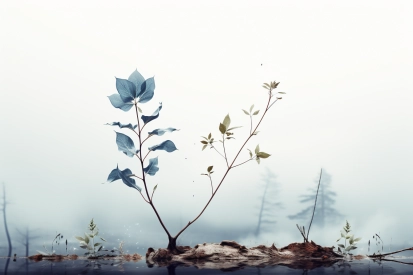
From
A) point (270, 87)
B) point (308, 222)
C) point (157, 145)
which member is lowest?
point (308, 222)

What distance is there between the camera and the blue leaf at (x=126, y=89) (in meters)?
1.39

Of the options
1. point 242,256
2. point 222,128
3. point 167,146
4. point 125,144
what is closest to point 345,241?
point 242,256

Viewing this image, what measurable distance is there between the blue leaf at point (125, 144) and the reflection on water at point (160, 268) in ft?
1.09

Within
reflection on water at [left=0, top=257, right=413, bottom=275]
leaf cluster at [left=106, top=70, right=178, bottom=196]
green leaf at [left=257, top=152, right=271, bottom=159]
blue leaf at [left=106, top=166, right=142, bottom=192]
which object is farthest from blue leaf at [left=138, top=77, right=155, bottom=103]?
reflection on water at [left=0, top=257, right=413, bottom=275]

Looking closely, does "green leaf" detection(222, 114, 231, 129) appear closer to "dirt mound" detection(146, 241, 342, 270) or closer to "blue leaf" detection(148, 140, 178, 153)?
"blue leaf" detection(148, 140, 178, 153)

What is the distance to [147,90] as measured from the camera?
1427 mm

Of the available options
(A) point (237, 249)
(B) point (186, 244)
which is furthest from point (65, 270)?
(A) point (237, 249)

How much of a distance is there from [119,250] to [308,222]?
634 mm

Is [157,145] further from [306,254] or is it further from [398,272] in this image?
[398,272]

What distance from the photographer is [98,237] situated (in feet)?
4.98

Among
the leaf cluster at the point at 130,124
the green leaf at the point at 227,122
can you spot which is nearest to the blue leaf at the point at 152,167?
the leaf cluster at the point at 130,124

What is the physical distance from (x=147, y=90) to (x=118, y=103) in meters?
0.10

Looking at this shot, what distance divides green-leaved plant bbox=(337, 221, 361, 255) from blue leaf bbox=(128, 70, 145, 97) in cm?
80

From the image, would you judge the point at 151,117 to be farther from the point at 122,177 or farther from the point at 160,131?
the point at 122,177
